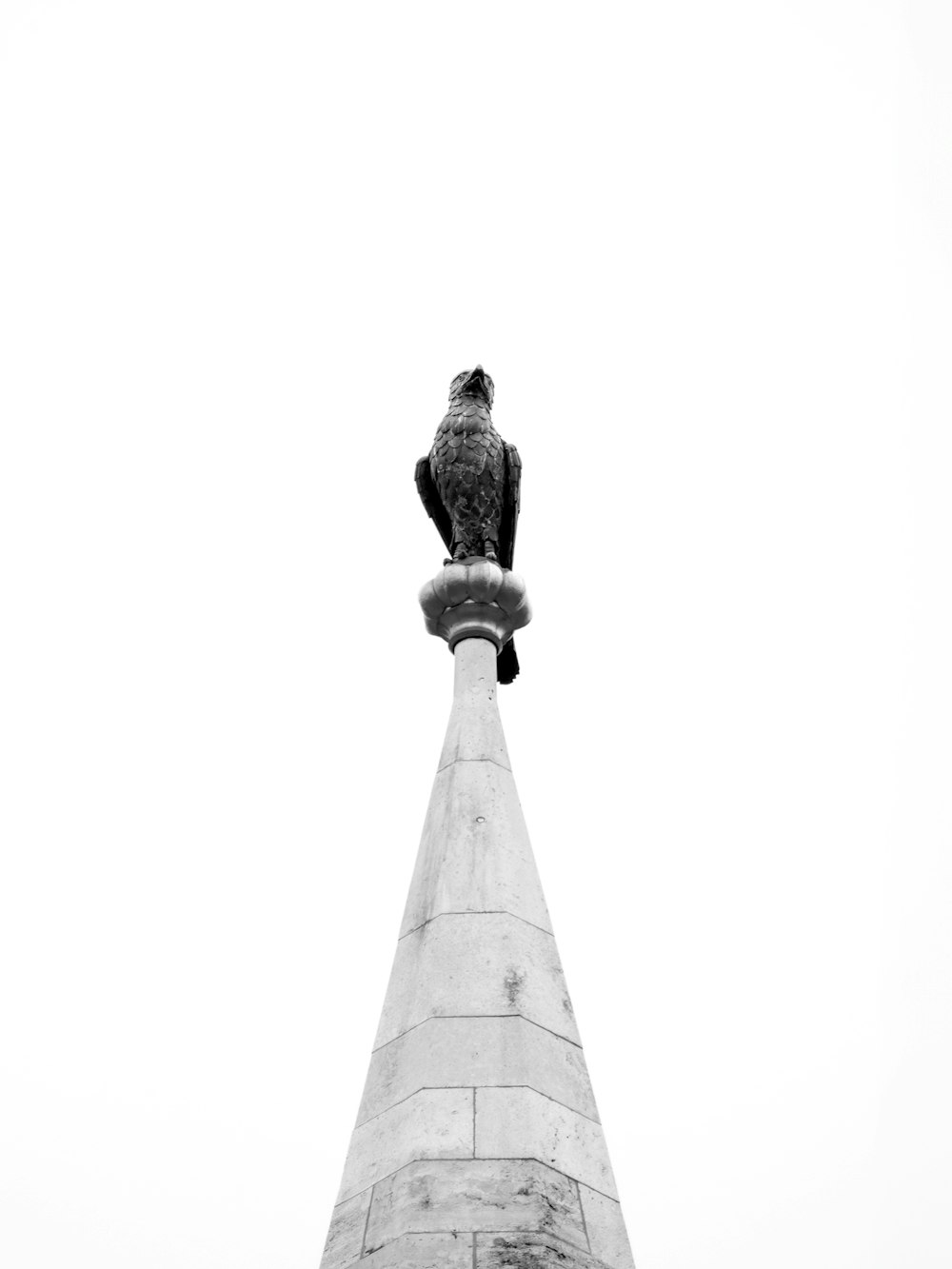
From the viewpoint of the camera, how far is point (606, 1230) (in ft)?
20.2

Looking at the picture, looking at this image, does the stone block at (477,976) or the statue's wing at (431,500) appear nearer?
the stone block at (477,976)

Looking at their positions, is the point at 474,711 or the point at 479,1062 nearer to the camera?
the point at 479,1062

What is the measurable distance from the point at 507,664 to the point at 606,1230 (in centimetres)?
444

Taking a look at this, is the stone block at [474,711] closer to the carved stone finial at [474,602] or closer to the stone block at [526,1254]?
the carved stone finial at [474,602]

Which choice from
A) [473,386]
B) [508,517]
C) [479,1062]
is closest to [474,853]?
[479,1062]

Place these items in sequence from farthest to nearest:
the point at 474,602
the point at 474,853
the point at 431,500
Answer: the point at 431,500, the point at 474,602, the point at 474,853

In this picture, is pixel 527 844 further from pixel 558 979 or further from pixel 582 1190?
pixel 582 1190

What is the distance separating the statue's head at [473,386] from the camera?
1037cm

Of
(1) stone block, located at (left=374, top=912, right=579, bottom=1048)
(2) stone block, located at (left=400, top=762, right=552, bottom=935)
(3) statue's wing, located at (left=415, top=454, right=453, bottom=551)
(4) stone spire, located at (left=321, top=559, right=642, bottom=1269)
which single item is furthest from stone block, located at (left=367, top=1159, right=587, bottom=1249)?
(3) statue's wing, located at (left=415, top=454, right=453, bottom=551)

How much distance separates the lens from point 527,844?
25.6ft

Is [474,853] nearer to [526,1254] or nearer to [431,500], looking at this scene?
[526,1254]

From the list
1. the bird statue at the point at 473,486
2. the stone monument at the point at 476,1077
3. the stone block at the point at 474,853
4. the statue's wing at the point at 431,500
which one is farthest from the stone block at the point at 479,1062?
the statue's wing at the point at 431,500

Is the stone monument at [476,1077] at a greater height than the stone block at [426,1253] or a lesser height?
greater

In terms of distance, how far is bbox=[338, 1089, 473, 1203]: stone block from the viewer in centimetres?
624
